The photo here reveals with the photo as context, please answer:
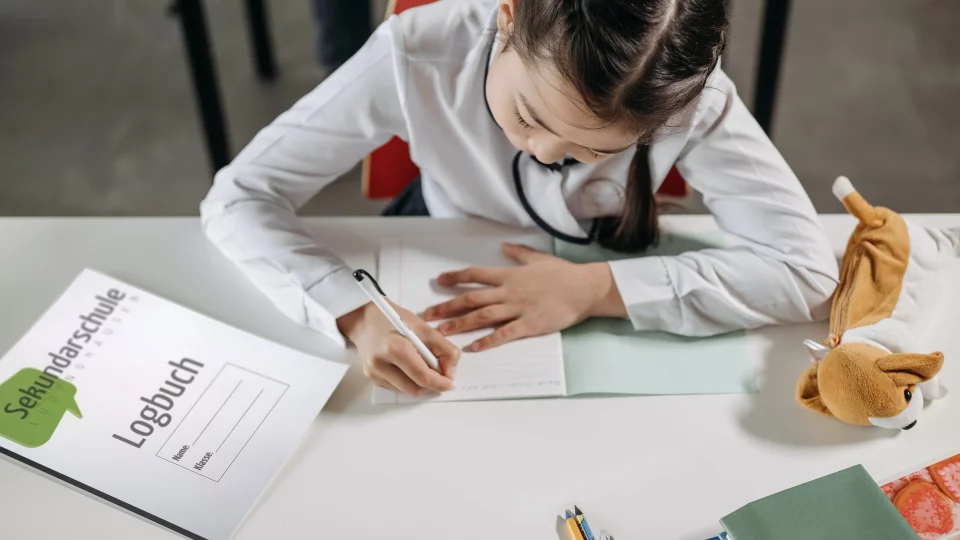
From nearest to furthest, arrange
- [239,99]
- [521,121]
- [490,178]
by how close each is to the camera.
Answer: [521,121] < [490,178] < [239,99]

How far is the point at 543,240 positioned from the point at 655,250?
0.40ft

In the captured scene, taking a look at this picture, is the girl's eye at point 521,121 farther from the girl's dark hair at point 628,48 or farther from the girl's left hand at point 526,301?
the girl's left hand at point 526,301

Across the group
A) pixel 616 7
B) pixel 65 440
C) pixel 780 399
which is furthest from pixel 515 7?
pixel 65 440

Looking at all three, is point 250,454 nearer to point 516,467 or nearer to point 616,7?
point 516,467

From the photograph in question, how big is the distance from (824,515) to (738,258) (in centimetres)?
30

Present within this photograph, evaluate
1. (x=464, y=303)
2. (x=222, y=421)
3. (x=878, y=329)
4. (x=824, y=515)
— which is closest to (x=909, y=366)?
(x=878, y=329)

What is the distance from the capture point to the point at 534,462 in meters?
0.76

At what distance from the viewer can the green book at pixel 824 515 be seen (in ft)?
2.20

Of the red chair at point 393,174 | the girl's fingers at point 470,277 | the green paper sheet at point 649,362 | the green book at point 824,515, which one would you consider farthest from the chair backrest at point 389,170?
the green book at point 824,515

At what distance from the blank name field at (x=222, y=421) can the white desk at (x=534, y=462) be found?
5cm

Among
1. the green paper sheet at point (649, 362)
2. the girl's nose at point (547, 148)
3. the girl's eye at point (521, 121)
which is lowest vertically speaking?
the green paper sheet at point (649, 362)

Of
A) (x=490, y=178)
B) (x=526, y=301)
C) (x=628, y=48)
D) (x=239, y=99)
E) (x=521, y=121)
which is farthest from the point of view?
(x=239, y=99)

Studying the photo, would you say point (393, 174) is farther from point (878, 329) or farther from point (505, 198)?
point (878, 329)

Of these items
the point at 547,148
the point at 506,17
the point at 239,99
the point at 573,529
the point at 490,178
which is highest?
the point at 506,17
